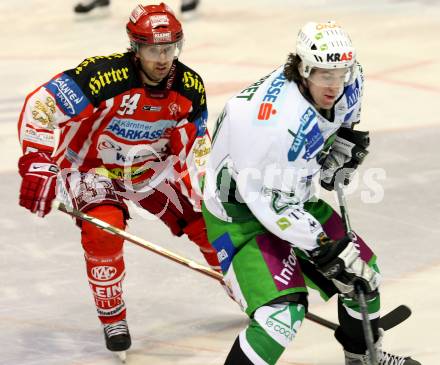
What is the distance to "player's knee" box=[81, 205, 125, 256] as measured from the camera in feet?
13.1

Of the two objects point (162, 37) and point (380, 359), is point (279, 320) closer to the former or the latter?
point (380, 359)

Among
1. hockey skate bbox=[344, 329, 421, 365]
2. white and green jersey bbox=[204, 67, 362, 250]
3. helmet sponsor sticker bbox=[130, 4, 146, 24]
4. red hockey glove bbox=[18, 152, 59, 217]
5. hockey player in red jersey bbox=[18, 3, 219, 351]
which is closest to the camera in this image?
white and green jersey bbox=[204, 67, 362, 250]

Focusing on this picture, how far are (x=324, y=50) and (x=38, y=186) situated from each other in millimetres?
1127

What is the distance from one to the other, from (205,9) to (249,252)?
666cm

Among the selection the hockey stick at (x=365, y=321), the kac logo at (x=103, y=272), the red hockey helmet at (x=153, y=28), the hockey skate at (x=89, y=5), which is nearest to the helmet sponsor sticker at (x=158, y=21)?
the red hockey helmet at (x=153, y=28)

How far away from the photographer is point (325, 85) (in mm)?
3330

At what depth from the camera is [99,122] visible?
164 inches

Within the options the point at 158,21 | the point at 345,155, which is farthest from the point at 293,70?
the point at 158,21

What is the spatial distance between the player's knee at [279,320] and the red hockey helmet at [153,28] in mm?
1131

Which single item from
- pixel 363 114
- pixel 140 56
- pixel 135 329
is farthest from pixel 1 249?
pixel 363 114

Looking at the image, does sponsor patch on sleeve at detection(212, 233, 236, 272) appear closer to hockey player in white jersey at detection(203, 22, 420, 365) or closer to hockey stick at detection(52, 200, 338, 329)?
hockey player in white jersey at detection(203, 22, 420, 365)

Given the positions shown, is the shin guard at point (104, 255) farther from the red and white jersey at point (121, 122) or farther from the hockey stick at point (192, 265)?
the red and white jersey at point (121, 122)

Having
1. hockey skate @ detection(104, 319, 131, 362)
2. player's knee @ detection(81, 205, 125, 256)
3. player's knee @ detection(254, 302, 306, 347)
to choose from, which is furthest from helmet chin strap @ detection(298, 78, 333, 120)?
hockey skate @ detection(104, 319, 131, 362)

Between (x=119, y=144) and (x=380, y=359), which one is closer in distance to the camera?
(x=380, y=359)
